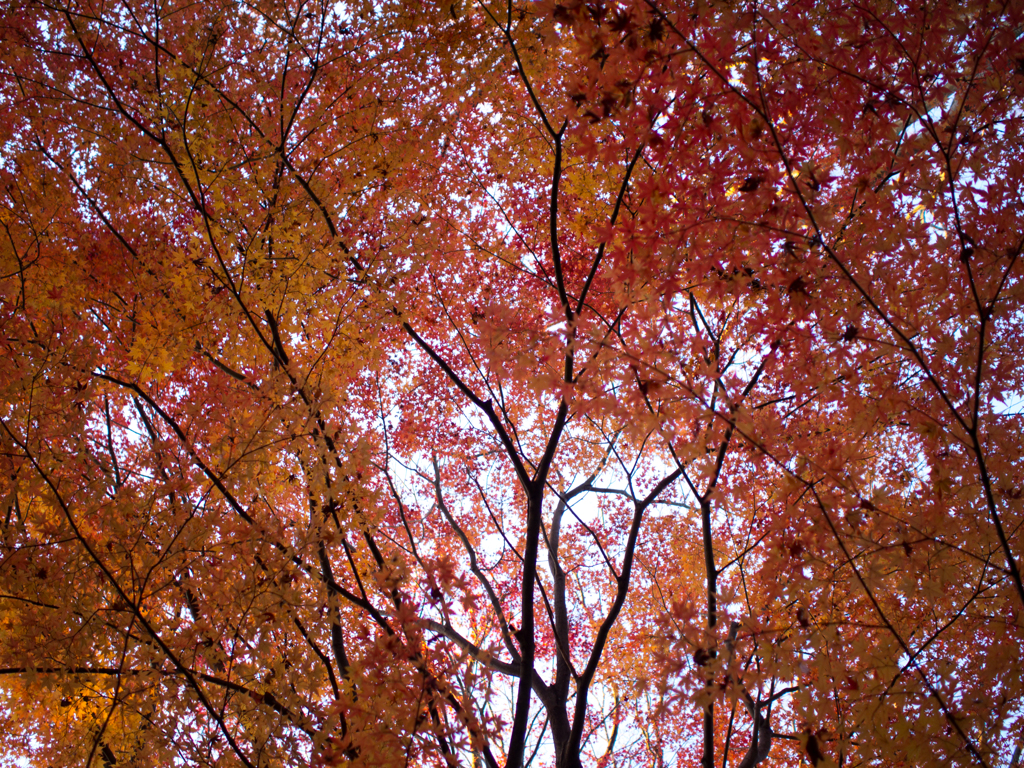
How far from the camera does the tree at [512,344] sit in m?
2.11

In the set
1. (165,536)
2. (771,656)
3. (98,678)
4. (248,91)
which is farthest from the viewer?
(248,91)

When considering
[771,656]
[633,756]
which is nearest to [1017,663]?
[771,656]

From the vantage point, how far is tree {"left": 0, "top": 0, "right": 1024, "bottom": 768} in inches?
83.2

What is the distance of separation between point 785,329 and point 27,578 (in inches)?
158

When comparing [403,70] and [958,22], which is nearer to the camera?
[958,22]

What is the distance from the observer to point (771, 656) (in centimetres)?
212

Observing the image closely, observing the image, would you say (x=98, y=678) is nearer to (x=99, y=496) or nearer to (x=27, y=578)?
A: (x=27, y=578)

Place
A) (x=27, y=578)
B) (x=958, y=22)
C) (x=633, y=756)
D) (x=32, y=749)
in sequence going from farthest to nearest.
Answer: (x=633, y=756) → (x=32, y=749) → (x=27, y=578) → (x=958, y=22)

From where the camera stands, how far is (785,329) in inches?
90.0

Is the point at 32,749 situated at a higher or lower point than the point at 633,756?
lower

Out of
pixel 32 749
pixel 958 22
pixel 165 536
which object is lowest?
pixel 32 749

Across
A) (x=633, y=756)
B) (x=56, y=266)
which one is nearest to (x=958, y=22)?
(x=56, y=266)

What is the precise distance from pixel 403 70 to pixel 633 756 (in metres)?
10.4

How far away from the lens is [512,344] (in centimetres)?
278
